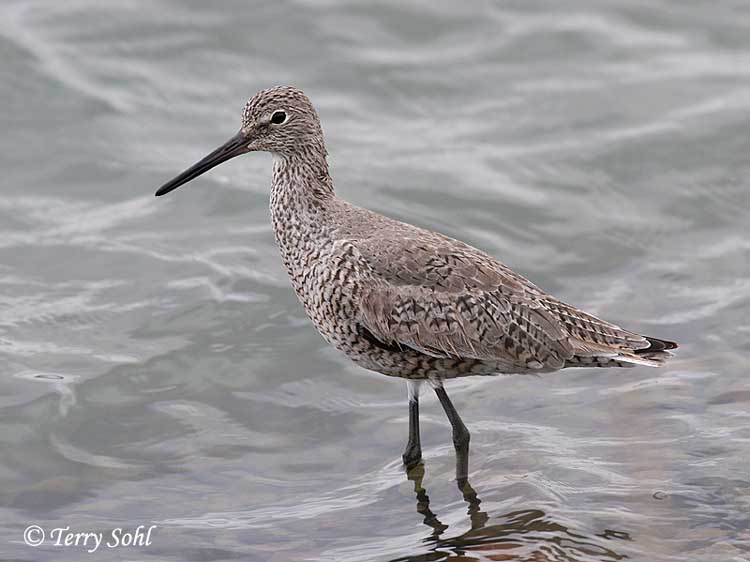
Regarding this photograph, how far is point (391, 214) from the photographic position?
12359mm

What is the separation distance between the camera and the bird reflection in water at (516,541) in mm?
7203

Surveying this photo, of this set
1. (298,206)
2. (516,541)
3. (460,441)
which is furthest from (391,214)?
(516,541)

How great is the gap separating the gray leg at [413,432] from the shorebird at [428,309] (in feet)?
0.67

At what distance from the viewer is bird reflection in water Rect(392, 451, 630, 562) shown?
7.20 metres

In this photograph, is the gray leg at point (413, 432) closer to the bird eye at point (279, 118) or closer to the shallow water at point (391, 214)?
the shallow water at point (391, 214)

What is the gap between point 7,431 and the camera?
9.09 meters

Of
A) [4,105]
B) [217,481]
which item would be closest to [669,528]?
[217,481]

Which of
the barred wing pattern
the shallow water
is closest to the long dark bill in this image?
the barred wing pattern

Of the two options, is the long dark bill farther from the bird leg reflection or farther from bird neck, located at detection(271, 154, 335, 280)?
the bird leg reflection

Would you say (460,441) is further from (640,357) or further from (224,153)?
(224,153)

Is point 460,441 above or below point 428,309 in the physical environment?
below

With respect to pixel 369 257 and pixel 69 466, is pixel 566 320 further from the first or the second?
pixel 69 466

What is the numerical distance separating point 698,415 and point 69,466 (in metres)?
4.21

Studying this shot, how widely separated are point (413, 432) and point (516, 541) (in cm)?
128
